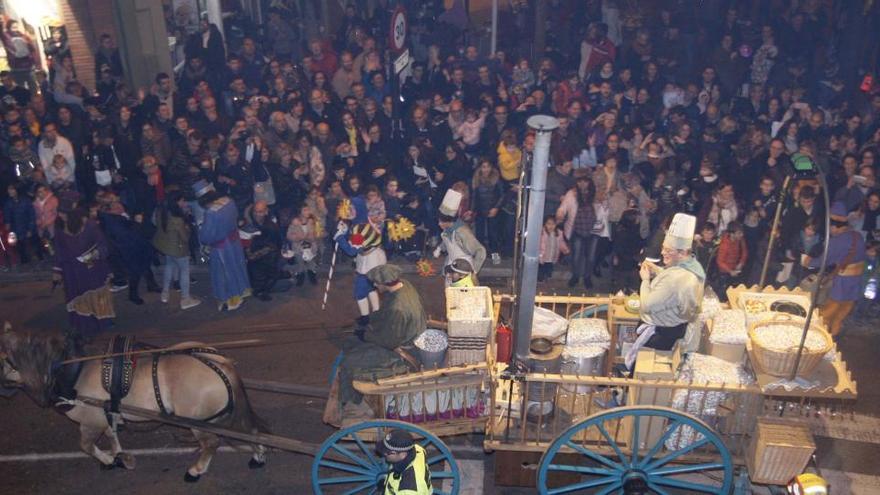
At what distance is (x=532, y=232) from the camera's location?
6.83 m

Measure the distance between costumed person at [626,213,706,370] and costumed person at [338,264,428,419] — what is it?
2.30 meters

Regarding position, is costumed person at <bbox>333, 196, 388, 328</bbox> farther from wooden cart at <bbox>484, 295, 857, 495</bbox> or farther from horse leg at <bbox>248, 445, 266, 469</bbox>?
wooden cart at <bbox>484, 295, 857, 495</bbox>

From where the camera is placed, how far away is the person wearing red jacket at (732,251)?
37.3 feet

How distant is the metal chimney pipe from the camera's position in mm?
6473

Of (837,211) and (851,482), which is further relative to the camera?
(837,211)

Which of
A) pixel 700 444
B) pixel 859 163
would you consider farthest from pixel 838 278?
pixel 700 444

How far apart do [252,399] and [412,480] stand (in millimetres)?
4076

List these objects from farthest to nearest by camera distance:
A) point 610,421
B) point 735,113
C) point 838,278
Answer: point 735,113 < point 838,278 < point 610,421

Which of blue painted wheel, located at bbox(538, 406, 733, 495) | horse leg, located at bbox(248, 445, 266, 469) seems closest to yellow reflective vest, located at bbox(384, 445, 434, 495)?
blue painted wheel, located at bbox(538, 406, 733, 495)

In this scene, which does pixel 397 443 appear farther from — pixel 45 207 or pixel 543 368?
pixel 45 207

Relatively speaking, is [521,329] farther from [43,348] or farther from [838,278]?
[838,278]

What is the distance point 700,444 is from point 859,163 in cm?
787

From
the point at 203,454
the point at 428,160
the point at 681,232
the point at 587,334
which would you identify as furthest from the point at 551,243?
the point at 203,454

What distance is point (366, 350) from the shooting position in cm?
821
